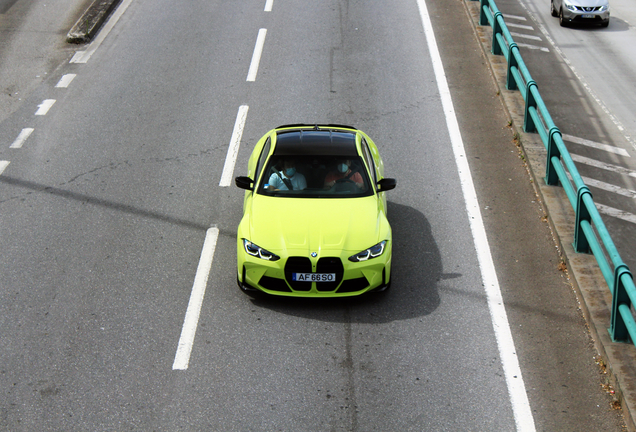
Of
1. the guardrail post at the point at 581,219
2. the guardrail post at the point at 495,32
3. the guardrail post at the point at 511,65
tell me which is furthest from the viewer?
the guardrail post at the point at 495,32

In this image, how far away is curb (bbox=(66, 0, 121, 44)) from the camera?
1753cm

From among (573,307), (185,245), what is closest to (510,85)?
(573,307)

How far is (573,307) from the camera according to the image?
27.9 feet

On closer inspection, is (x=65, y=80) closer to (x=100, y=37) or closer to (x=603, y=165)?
(x=100, y=37)

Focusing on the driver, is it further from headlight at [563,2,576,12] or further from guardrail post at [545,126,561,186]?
headlight at [563,2,576,12]

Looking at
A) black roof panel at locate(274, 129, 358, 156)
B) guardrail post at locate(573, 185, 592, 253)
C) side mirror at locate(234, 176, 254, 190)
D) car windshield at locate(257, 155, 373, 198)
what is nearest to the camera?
guardrail post at locate(573, 185, 592, 253)

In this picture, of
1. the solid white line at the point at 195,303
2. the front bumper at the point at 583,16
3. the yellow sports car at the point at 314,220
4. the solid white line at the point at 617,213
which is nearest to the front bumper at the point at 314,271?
the yellow sports car at the point at 314,220

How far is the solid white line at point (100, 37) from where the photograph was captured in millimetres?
16766

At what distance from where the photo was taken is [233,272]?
9.23 m

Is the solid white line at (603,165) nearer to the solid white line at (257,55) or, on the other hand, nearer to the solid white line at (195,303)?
the solid white line at (257,55)

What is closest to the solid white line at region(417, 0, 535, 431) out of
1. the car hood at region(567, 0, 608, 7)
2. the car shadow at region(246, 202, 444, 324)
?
the car shadow at region(246, 202, 444, 324)

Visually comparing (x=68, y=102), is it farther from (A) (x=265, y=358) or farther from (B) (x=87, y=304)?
(A) (x=265, y=358)

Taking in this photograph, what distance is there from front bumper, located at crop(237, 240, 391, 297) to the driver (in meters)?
1.21

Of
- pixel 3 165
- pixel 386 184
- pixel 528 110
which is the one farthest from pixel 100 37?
pixel 386 184
